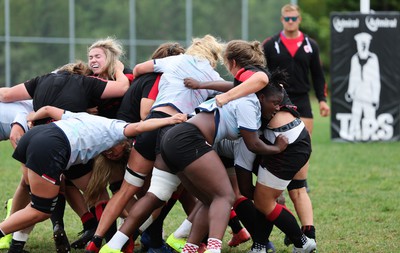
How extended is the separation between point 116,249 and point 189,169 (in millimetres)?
822

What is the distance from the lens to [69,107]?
637 cm

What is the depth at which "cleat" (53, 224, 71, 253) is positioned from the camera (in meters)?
6.21

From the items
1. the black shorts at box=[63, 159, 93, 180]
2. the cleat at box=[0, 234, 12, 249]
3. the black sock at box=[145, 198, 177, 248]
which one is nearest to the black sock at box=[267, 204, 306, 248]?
the black sock at box=[145, 198, 177, 248]

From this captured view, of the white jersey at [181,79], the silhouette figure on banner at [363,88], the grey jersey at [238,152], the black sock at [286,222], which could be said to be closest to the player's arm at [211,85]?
the white jersey at [181,79]

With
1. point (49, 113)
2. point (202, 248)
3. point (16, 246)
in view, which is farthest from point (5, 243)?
point (202, 248)

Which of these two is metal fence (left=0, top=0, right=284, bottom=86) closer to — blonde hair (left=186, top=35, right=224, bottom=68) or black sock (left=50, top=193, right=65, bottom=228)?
black sock (left=50, top=193, right=65, bottom=228)

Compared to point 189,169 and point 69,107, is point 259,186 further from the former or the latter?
point 69,107

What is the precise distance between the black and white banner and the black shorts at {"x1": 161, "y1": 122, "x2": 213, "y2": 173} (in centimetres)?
947

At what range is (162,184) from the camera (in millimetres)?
5977

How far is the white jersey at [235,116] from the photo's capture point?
5680 mm

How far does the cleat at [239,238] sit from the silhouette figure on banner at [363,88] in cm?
845

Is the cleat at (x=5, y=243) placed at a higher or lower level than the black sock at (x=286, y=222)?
lower

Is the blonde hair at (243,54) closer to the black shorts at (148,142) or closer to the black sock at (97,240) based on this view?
the black shorts at (148,142)

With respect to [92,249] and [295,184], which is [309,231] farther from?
[92,249]
